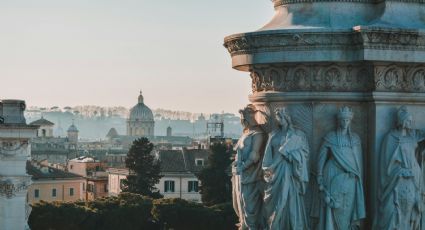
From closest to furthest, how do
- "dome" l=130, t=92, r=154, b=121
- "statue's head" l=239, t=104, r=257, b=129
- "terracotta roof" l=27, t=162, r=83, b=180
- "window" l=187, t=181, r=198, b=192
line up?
"statue's head" l=239, t=104, r=257, b=129
"terracotta roof" l=27, t=162, r=83, b=180
"window" l=187, t=181, r=198, b=192
"dome" l=130, t=92, r=154, b=121

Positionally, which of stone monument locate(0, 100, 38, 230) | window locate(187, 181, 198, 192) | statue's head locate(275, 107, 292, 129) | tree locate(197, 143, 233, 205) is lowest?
window locate(187, 181, 198, 192)

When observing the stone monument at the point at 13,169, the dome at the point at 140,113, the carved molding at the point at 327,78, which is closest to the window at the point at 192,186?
the stone monument at the point at 13,169

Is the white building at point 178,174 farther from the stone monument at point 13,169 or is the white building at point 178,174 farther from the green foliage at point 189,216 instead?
the stone monument at point 13,169

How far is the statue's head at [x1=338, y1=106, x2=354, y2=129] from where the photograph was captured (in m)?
5.92

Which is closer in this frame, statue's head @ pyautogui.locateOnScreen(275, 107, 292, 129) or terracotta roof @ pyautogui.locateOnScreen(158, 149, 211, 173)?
statue's head @ pyautogui.locateOnScreen(275, 107, 292, 129)

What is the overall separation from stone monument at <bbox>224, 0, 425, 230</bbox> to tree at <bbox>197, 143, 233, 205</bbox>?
40645mm

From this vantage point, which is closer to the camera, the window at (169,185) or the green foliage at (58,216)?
the green foliage at (58,216)

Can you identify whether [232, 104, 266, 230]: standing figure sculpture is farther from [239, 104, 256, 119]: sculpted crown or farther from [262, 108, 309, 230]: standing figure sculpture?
[262, 108, 309, 230]: standing figure sculpture

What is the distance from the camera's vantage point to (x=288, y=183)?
5.86 m

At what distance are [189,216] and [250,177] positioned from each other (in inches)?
1290

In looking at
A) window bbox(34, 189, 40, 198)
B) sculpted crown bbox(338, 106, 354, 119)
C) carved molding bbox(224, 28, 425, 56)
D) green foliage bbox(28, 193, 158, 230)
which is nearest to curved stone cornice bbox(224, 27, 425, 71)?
carved molding bbox(224, 28, 425, 56)

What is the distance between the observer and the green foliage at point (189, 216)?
38.5m

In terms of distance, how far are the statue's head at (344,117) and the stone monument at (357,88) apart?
67 mm

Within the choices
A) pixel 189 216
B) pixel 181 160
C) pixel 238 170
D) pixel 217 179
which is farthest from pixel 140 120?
pixel 238 170
